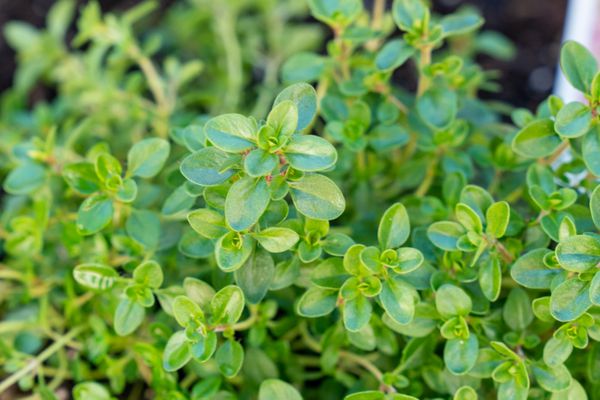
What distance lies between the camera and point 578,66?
93cm

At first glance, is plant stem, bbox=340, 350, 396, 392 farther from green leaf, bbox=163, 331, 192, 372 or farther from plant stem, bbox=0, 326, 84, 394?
plant stem, bbox=0, 326, 84, 394

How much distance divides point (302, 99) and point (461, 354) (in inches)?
14.2

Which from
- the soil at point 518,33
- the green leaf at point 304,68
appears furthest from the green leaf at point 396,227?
the soil at point 518,33

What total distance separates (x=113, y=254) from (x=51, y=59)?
69 centimetres

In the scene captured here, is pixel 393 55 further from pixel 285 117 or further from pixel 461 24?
pixel 285 117

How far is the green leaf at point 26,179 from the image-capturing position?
3.56ft

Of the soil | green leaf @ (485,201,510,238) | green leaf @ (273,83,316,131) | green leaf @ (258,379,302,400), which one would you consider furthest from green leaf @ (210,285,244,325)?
the soil

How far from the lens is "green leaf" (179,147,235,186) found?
0.81 meters

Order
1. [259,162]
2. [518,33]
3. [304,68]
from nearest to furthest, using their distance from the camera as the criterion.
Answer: [259,162]
[304,68]
[518,33]

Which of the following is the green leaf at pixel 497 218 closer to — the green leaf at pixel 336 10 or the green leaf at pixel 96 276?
the green leaf at pixel 336 10

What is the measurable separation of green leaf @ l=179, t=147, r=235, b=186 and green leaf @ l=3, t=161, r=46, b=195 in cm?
38

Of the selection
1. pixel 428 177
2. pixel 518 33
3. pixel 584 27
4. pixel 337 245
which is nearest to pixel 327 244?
pixel 337 245

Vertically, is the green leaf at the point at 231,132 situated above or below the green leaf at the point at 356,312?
above

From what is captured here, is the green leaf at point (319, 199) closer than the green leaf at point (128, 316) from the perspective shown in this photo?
Yes
